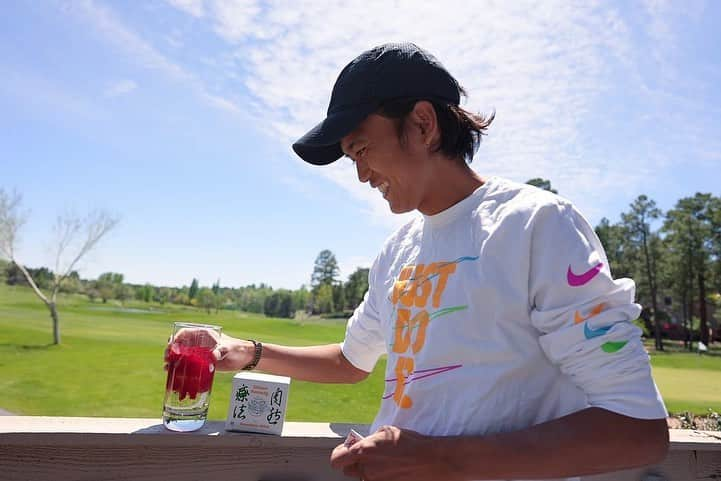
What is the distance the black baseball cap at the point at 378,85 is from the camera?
38.8 inches

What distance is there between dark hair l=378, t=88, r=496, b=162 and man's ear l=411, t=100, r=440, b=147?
0.03 ft

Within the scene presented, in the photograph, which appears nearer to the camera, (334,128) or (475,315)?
(475,315)

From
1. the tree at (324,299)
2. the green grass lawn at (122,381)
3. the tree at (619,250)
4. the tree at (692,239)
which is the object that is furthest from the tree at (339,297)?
the tree at (692,239)

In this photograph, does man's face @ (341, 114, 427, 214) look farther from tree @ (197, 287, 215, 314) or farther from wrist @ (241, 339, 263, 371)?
tree @ (197, 287, 215, 314)

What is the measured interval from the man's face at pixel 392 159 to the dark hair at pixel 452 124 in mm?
18

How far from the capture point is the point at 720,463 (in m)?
1.26

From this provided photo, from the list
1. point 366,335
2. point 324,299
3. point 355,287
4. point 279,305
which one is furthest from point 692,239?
point 279,305

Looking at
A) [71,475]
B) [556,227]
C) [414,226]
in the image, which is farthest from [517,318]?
[71,475]

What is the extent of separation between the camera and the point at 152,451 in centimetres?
101

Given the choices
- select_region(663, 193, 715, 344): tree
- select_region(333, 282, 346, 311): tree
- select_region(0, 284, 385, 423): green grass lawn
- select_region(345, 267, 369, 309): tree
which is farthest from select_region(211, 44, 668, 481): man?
select_region(333, 282, 346, 311): tree

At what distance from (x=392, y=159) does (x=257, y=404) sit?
1.88 ft

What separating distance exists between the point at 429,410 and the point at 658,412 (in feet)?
1.09

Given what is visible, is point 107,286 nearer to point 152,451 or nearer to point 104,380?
point 104,380

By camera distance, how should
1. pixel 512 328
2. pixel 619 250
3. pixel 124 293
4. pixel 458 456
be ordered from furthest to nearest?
pixel 124 293
pixel 619 250
pixel 512 328
pixel 458 456
